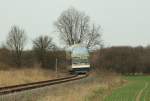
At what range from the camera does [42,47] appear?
91.5 m

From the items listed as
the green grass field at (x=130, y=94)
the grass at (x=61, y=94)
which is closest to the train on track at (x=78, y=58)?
the green grass field at (x=130, y=94)

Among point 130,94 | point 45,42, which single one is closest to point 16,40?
point 45,42

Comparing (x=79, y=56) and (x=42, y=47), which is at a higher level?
(x=42, y=47)

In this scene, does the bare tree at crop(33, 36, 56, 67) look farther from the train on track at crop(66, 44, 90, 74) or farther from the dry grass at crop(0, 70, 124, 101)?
the dry grass at crop(0, 70, 124, 101)

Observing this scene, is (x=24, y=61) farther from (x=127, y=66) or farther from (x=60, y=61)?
(x=127, y=66)

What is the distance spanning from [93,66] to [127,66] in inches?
321

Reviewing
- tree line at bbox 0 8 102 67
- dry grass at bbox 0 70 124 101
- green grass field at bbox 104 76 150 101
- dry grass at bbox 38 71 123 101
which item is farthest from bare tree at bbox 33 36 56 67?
dry grass at bbox 0 70 124 101

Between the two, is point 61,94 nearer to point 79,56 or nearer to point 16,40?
point 79,56

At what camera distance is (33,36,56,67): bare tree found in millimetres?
88062

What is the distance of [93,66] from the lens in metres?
88.6

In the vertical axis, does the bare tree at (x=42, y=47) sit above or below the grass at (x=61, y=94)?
above

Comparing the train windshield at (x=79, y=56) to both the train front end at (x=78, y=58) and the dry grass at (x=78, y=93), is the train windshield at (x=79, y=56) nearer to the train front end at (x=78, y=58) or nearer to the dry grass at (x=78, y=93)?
the train front end at (x=78, y=58)

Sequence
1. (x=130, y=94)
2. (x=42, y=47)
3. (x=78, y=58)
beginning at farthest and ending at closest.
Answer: (x=42, y=47) < (x=78, y=58) < (x=130, y=94)

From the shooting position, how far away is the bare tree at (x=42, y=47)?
289 feet
